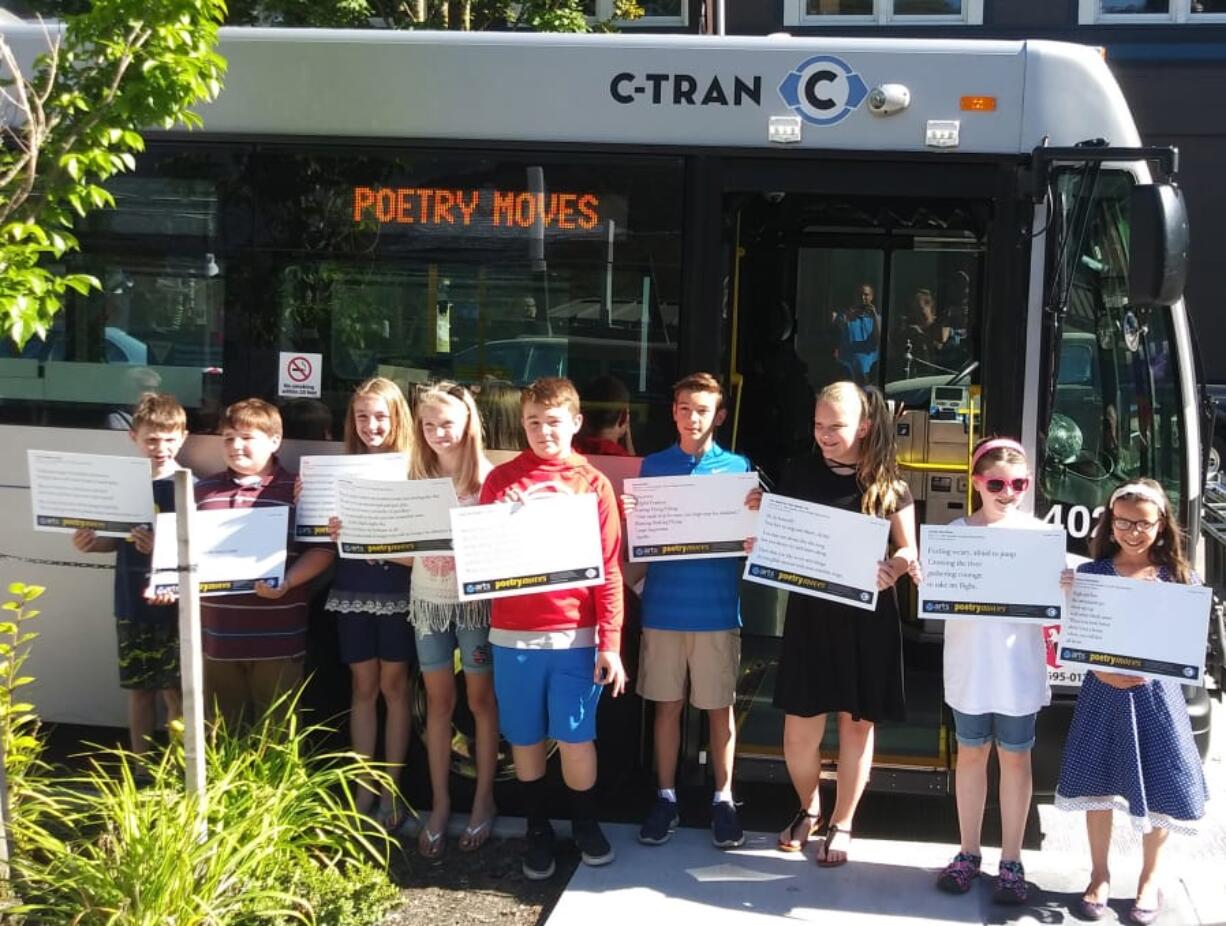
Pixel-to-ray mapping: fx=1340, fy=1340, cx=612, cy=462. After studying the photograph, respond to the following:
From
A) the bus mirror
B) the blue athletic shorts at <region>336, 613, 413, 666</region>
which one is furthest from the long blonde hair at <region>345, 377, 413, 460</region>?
the bus mirror

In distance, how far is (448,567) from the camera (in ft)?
16.3

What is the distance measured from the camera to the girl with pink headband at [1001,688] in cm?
456

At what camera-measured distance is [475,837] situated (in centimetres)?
517

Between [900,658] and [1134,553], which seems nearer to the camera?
[1134,553]

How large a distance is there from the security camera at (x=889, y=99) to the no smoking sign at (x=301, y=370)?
2340 millimetres

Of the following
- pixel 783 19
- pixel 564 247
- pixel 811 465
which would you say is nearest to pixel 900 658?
pixel 811 465

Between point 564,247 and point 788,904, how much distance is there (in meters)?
2.56

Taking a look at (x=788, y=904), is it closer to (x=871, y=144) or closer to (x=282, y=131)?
(x=871, y=144)

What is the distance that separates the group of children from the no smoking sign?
28cm

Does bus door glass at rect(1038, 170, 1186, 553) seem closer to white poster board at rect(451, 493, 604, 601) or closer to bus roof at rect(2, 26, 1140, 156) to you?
bus roof at rect(2, 26, 1140, 156)

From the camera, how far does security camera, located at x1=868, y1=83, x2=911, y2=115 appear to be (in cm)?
495

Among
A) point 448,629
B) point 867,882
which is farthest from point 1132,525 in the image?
point 448,629

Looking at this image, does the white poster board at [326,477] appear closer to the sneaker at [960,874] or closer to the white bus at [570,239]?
the white bus at [570,239]

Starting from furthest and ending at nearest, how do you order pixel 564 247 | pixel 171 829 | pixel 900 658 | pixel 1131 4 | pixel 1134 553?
pixel 1131 4
pixel 564 247
pixel 900 658
pixel 1134 553
pixel 171 829
